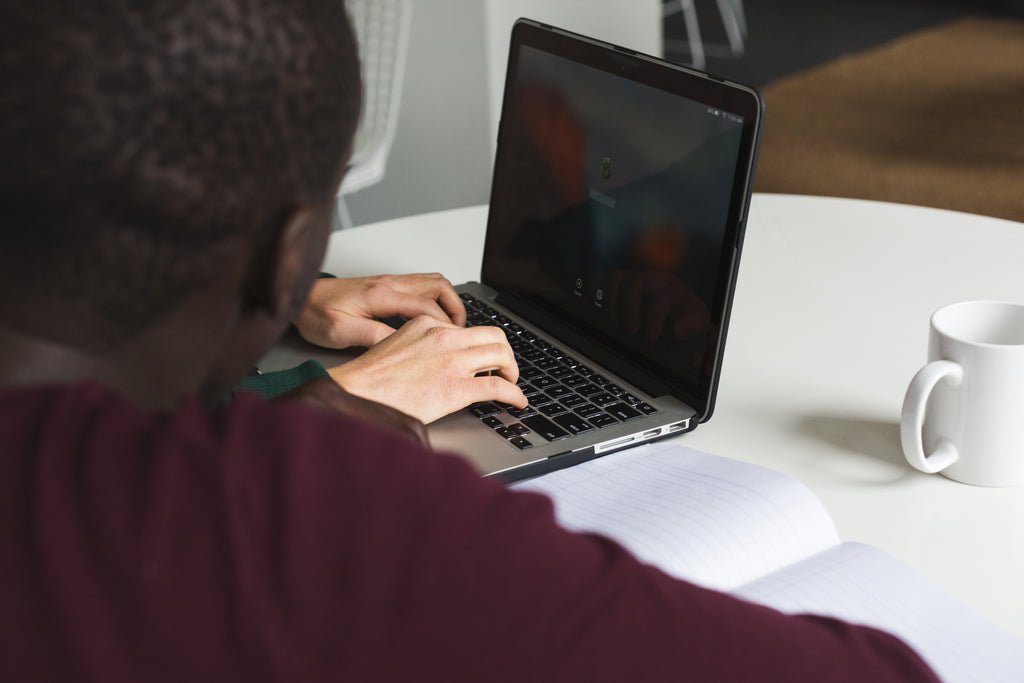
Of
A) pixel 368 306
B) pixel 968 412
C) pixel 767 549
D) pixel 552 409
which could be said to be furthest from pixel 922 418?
pixel 368 306

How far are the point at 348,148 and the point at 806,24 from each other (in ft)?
18.7

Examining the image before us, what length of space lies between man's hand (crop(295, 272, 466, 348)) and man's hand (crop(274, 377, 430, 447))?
0.67 ft

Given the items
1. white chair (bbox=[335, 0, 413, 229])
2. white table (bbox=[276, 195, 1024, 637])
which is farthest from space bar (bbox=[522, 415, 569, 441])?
white chair (bbox=[335, 0, 413, 229])

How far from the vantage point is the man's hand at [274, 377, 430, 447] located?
760 millimetres

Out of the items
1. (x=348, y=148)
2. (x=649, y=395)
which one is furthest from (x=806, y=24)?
(x=348, y=148)

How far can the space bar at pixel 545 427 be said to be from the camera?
0.82m

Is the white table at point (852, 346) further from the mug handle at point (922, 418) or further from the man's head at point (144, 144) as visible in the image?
the man's head at point (144, 144)

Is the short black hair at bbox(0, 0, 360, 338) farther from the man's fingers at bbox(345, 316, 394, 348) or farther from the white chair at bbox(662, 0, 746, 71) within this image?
the white chair at bbox(662, 0, 746, 71)

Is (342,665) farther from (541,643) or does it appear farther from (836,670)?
(836,670)

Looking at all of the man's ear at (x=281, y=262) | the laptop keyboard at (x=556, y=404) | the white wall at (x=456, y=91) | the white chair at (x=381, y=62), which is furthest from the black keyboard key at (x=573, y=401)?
the white wall at (x=456, y=91)

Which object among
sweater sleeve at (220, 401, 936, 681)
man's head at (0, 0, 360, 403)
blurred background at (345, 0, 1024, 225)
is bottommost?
blurred background at (345, 0, 1024, 225)

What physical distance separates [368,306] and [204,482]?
2.30ft

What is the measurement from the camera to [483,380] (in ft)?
2.83

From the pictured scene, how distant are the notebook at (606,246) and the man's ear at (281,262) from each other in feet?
1.10
